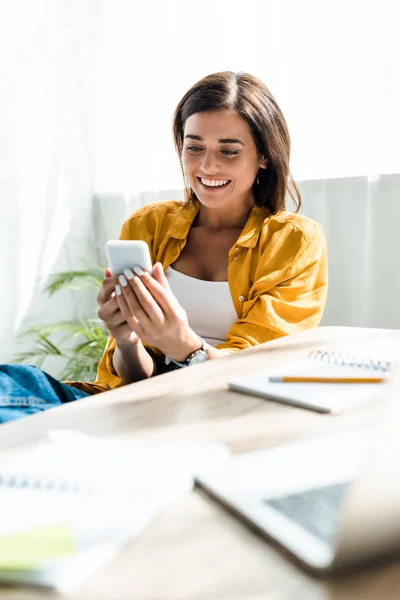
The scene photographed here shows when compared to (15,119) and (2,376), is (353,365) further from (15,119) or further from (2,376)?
(15,119)

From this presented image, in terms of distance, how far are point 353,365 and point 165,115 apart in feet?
6.45

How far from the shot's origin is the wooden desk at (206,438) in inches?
14.6

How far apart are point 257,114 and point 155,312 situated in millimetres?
673

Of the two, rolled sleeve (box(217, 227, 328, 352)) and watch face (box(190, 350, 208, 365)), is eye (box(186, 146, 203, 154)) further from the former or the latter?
watch face (box(190, 350, 208, 365))

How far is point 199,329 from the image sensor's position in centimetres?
157

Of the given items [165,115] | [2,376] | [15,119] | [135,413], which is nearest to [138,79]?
[165,115]

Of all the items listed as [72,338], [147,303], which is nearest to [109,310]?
[147,303]

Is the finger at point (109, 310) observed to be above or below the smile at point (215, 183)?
below

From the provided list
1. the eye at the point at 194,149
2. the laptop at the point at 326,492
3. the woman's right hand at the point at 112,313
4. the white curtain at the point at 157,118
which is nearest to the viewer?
the laptop at the point at 326,492

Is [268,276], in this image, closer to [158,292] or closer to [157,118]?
[158,292]

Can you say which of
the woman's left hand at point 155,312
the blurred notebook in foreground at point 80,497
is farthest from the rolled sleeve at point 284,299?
the blurred notebook in foreground at point 80,497

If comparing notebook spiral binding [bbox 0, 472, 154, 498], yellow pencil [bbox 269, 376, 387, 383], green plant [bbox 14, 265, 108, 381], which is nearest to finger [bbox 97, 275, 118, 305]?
yellow pencil [bbox 269, 376, 387, 383]

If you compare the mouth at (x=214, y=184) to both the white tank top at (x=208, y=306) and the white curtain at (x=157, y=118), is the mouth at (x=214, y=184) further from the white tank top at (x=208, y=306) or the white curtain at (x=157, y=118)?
the white curtain at (x=157, y=118)

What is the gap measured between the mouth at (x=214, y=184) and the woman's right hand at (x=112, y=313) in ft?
1.60
